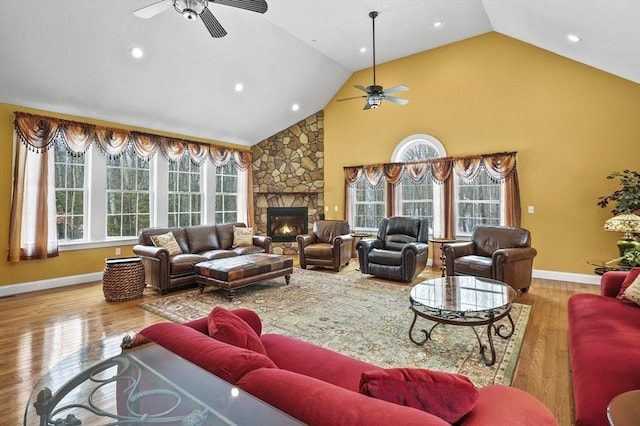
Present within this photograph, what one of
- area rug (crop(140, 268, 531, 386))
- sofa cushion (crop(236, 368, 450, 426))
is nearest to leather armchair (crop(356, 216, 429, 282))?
area rug (crop(140, 268, 531, 386))

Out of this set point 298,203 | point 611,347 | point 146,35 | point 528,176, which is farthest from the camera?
point 298,203

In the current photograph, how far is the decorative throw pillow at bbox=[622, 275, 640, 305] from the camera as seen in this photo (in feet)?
8.29

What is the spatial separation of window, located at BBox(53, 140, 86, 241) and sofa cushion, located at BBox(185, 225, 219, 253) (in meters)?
1.74

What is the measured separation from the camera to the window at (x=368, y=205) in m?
7.36

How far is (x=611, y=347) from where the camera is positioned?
184 cm

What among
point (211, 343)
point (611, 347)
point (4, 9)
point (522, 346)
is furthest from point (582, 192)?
point (4, 9)

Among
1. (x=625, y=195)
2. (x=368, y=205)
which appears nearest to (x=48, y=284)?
(x=368, y=205)

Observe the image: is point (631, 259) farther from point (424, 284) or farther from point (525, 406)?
point (525, 406)

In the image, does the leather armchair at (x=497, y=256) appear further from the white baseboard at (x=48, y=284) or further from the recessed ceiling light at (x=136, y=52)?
the white baseboard at (x=48, y=284)

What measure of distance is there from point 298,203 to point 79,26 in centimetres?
527

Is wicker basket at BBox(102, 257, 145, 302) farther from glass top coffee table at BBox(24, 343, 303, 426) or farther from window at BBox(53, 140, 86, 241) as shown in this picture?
glass top coffee table at BBox(24, 343, 303, 426)

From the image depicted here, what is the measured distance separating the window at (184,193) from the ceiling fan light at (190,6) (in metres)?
4.22

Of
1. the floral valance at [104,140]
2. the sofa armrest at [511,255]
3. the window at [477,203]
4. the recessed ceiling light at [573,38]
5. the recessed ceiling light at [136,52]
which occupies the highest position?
the recessed ceiling light at [136,52]

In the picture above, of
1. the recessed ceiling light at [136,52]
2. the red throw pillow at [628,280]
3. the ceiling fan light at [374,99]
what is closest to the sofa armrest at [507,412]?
the red throw pillow at [628,280]
